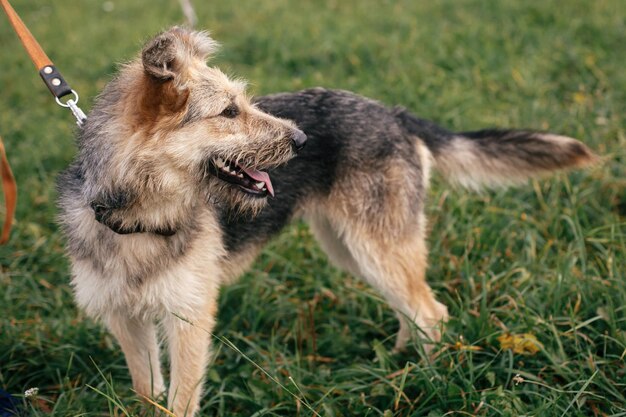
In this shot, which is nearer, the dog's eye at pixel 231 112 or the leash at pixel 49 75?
the dog's eye at pixel 231 112

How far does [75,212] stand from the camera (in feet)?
10.1

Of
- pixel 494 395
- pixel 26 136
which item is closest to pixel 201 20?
pixel 26 136

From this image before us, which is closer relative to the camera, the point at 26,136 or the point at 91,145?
the point at 91,145

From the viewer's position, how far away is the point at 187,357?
3.12m

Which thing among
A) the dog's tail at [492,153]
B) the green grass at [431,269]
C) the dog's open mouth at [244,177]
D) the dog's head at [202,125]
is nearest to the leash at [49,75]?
the green grass at [431,269]

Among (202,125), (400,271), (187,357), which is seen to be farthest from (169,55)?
(400,271)

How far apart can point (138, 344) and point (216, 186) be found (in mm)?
1049

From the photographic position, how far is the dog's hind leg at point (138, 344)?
3199 mm

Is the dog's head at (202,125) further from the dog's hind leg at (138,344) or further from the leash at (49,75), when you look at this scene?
the dog's hind leg at (138,344)

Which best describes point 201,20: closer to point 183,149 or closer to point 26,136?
point 26,136

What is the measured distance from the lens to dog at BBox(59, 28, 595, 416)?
278 cm

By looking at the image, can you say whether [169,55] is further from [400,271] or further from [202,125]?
[400,271]

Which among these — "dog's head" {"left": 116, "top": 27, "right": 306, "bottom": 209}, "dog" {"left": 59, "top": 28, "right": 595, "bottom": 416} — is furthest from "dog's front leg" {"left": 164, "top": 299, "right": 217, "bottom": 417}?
"dog's head" {"left": 116, "top": 27, "right": 306, "bottom": 209}

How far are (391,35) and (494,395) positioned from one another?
6124mm
